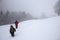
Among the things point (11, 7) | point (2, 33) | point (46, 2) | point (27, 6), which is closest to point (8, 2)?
point (11, 7)

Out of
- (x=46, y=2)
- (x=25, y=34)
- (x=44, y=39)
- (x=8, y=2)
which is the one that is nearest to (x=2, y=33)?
(x=25, y=34)

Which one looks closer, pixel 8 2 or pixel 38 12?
pixel 8 2

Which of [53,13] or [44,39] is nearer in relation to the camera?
[44,39]

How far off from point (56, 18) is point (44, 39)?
1018 mm

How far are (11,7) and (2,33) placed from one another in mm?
994

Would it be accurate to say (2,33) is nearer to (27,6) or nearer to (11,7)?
(11,7)

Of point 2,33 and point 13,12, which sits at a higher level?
point 13,12

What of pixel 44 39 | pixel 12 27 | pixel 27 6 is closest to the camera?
pixel 44 39

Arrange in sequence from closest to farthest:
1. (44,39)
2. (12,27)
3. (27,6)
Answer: (44,39)
(12,27)
(27,6)

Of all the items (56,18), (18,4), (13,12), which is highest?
(18,4)

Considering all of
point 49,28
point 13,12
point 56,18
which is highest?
point 13,12

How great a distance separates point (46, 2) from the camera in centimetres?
468

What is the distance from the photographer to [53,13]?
477 cm

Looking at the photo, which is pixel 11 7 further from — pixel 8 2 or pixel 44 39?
pixel 44 39
